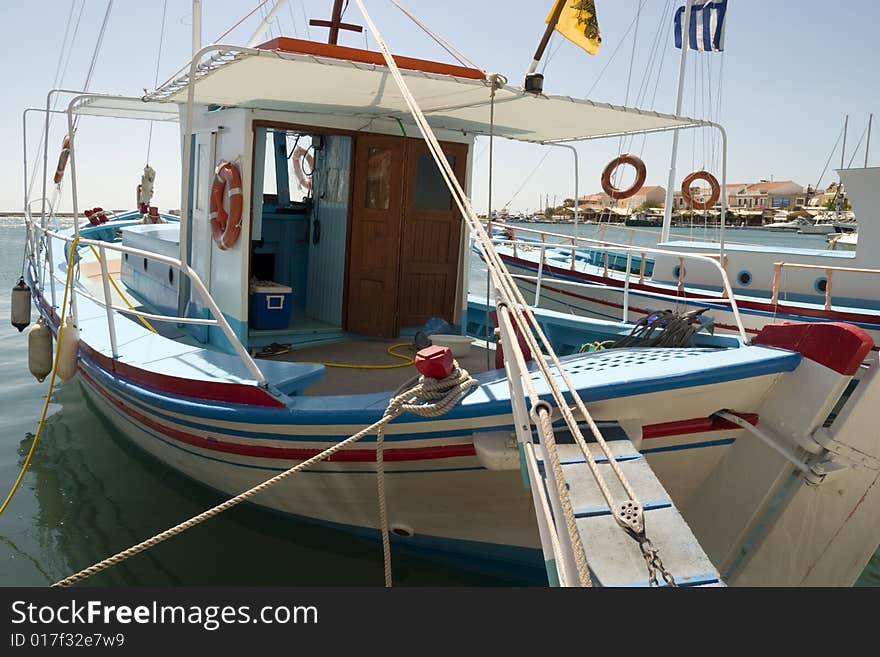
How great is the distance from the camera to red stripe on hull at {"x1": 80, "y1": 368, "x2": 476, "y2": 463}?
13.0 ft

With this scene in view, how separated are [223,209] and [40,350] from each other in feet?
7.75

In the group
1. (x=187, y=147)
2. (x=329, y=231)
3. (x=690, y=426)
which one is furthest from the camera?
(x=329, y=231)

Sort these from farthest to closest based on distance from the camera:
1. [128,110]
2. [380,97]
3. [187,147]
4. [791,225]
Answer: [791,225] < [128,110] < [380,97] < [187,147]

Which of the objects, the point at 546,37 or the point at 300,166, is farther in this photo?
the point at 300,166

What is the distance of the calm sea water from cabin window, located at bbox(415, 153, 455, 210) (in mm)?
3272

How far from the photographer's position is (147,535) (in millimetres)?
5414

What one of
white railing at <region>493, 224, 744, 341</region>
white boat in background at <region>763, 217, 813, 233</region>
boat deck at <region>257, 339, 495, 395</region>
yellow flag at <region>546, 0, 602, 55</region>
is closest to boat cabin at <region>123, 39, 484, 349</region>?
boat deck at <region>257, 339, 495, 395</region>

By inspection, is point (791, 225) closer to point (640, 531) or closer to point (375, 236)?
point (375, 236)

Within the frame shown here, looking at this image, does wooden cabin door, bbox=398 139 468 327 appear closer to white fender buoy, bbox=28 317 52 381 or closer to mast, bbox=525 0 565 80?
mast, bbox=525 0 565 80

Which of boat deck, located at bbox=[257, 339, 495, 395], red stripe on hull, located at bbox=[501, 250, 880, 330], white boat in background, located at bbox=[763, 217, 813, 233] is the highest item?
white boat in background, located at bbox=[763, 217, 813, 233]

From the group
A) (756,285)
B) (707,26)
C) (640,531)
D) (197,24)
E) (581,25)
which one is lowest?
(640,531)

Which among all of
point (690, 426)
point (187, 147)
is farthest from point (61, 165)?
point (690, 426)

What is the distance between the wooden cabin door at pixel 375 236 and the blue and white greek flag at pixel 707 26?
430 inches

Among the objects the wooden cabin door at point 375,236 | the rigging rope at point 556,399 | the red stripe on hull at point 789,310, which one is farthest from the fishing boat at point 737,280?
the rigging rope at point 556,399
